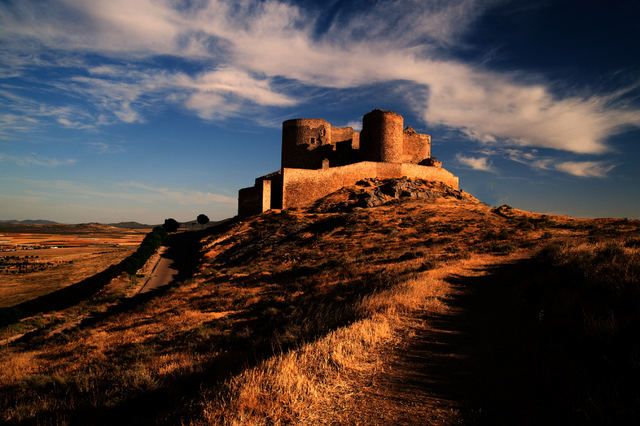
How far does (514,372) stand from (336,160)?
4074 cm

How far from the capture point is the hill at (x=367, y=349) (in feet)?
14.4

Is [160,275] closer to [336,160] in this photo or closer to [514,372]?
[336,160]

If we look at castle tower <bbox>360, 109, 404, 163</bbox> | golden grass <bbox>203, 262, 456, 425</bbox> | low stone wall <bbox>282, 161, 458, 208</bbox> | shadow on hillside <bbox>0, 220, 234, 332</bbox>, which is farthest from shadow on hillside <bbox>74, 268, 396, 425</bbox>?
castle tower <bbox>360, 109, 404, 163</bbox>

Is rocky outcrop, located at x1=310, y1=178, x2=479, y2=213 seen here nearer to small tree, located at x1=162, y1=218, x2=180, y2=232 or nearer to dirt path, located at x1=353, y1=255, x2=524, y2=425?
dirt path, located at x1=353, y1=255, x2=524, y2=425

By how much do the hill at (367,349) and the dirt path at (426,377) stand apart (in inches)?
1.0

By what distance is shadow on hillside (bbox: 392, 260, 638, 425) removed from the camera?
4035 mm

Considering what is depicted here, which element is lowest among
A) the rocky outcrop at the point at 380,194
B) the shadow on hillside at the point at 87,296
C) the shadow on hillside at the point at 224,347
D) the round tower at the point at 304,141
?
the shadow on hillside at the point at 87,296

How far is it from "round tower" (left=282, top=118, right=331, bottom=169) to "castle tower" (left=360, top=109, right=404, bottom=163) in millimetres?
5460

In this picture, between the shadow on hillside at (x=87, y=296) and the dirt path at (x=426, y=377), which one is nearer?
the dirt path at (x=426, y=377)

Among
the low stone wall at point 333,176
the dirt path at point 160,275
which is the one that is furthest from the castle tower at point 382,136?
the dirt path at point 160,275

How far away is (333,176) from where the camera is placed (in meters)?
39.6

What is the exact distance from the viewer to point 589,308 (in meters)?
6.81

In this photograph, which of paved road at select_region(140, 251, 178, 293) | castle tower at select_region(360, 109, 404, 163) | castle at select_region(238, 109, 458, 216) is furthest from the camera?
castle tower at select_region(360, 109, 404, 163)

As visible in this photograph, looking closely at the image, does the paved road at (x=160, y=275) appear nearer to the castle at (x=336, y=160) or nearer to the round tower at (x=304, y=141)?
the castle at (x=336, y=160)
